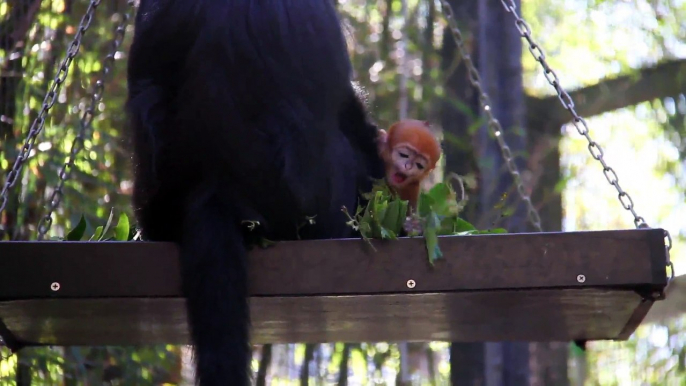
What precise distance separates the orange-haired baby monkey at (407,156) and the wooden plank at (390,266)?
589mm

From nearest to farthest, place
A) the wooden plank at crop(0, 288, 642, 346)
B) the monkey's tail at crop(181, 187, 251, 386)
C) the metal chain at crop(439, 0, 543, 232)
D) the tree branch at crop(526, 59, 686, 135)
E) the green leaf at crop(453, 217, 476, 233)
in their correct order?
the monkey's tail at crop(181, 187, 251, 386)
the wooden plank at crop(0, 288, 642, 346)
the green leaf at crop(453, 217, 476, 233)
the metal chain at crop(439, 0, 543, 232)
the tree branch at crop(526, 59, 686, 135)

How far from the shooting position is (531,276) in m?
1.31

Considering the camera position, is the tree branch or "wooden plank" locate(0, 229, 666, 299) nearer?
"wooden plank" locate(0, 229, 666, 299)

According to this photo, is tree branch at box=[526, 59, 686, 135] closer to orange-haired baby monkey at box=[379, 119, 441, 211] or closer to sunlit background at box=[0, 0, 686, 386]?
sunlit background at box=[0, 0, 686, 386]

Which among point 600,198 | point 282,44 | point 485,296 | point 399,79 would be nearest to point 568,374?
point 600,198

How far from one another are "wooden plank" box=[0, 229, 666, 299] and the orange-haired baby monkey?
1.93 ft

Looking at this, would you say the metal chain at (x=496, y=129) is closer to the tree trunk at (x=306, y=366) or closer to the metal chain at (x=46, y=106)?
the metal chain at (x=46, y=106)

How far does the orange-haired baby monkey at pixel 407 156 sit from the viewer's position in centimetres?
190

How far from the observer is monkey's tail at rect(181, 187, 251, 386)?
4.16 feet

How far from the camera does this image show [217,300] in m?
1.30

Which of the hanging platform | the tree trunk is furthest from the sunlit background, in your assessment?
the hanging platform

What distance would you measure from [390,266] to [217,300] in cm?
27

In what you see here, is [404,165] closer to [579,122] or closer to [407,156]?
[407,156]

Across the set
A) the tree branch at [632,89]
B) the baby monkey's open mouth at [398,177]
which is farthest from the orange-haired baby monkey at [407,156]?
the tree branch at [632,89]
